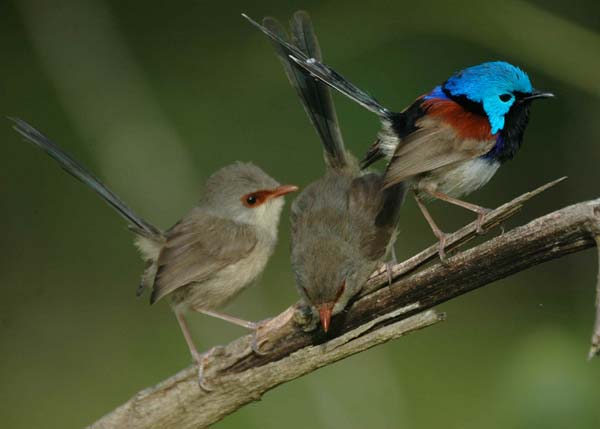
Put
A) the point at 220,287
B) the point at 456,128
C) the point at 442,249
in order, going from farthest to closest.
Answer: the point at 220,287 < the point at 456,128 < the point at 442,249

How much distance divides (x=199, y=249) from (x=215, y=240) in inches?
3.5

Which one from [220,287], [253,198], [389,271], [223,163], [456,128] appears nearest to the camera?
[389,271]

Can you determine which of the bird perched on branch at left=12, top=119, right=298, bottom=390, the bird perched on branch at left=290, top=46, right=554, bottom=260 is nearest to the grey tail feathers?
the bird perched on branch at left=290, top=46, right=554, bottom=260

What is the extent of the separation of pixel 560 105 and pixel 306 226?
2.78m

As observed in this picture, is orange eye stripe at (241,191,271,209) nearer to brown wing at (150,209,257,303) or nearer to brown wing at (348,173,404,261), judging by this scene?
brown wing at (150,209,257,303)

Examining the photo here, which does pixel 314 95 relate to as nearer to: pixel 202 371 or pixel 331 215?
pixel 331 215

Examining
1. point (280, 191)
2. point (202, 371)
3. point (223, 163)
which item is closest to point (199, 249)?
point (280, 191)

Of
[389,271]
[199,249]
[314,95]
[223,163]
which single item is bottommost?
[389,271]

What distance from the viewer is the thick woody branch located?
3.79 m

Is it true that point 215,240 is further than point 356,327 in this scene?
Yes

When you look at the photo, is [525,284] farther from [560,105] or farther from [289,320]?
[289,320]

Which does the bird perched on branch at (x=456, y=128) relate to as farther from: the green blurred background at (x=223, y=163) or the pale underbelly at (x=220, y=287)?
the green blurred background at (x=223, y=163)

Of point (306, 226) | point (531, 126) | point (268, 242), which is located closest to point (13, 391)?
point (268, 242)

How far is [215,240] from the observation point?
4.86m
